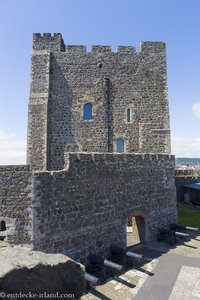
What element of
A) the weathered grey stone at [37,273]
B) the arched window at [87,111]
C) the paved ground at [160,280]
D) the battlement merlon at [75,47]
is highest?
the battlement merlon at [75,47]

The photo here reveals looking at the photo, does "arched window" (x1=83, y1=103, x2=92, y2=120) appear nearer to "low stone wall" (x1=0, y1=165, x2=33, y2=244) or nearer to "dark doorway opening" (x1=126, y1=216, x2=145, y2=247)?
"dark doorway opening" (x1=126, y1=216, x2=145, y2=247)

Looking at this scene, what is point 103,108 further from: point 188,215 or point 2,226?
point 2,226

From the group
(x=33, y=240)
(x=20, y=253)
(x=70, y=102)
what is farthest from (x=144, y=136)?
(x=20, y=253)

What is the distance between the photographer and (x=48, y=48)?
19750 millimetres

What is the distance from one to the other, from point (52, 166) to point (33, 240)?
1110 centimetres

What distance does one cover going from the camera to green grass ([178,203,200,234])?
1627 cm

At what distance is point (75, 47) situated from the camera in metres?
19.9

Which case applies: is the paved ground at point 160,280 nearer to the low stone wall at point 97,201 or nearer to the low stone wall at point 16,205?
the low stone wall at point 97,201

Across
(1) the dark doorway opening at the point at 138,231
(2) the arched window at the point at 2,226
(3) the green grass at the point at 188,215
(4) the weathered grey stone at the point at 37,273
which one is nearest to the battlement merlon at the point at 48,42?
(1) the dark doorway opening at the point at 138,231

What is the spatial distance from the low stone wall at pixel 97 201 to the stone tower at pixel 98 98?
240 inches

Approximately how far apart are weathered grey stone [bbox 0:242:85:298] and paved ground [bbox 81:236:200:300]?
4073mm

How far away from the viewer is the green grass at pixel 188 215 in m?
16.3

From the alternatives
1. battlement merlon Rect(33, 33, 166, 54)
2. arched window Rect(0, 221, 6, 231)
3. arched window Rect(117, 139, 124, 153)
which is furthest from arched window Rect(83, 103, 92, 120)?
arched window Rect(0, 221, 6, 231)

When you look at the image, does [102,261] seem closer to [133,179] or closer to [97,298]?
[97,298]
